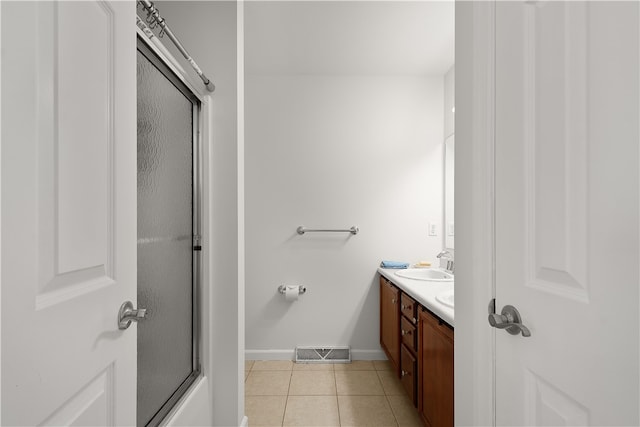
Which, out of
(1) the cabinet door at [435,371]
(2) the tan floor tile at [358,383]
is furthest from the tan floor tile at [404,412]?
(1) the cabinet door at [435,371]

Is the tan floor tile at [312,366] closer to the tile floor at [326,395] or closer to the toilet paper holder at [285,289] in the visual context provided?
the tile floor at [326,395]

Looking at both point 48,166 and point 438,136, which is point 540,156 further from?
point 438,136

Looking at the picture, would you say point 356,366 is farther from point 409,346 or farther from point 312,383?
point 409,346

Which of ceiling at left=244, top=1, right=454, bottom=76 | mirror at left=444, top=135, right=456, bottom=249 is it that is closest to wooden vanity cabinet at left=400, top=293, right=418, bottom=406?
mirror at left=444, top=135, right=456, bottom=249

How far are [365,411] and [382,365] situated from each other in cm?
70

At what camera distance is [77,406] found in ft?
1.92

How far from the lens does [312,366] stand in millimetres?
2607

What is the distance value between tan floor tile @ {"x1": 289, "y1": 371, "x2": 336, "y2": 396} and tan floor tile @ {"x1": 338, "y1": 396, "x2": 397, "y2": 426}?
148mm

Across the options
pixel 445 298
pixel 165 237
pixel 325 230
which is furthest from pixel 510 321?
pixel 325 230

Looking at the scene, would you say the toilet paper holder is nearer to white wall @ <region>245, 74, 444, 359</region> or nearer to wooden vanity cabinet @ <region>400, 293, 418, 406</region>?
white wall @ <region>245, 74, 444, 359</region>

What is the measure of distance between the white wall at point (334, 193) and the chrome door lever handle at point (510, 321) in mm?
1998

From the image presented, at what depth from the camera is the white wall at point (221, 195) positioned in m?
1.58

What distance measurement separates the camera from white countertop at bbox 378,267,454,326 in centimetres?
132

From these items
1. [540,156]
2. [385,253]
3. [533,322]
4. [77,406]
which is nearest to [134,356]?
[77,406]
